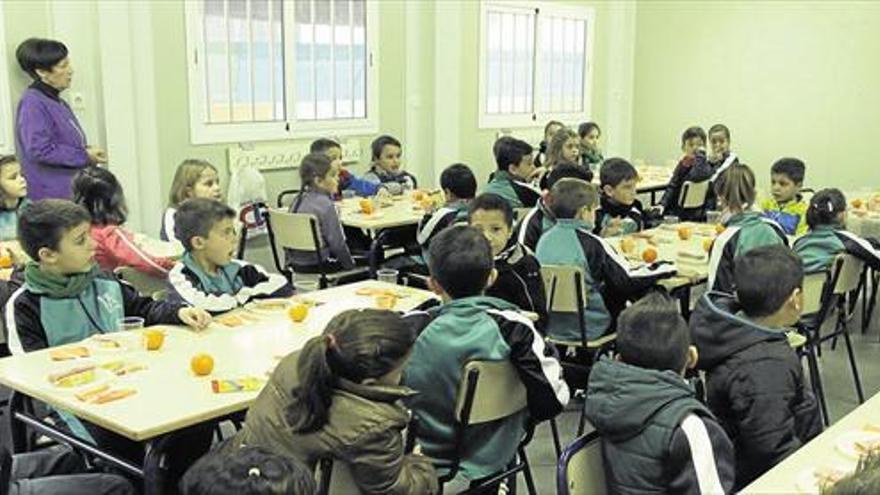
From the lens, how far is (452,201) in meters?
5.16

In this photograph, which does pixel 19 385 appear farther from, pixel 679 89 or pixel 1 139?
pixel 679 89

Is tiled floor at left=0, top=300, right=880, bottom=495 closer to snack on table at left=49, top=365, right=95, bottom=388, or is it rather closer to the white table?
the white table

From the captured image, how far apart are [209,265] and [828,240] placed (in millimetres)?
2879

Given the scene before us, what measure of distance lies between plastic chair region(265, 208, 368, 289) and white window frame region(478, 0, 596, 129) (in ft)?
13.4

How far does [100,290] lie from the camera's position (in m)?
3.14

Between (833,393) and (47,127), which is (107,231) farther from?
(833,393)

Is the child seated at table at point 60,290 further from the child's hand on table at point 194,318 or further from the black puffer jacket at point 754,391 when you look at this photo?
the black puffer jacket at point 754,391

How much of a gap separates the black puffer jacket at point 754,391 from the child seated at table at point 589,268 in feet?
4.32

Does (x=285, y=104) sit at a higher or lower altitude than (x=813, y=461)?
higher

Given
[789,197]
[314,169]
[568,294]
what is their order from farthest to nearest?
[789,197] < [314,169] < [568,294]

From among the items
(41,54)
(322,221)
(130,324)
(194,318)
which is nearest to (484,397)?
(194,318)

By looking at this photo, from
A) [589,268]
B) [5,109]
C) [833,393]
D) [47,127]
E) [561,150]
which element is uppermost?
[5,109]

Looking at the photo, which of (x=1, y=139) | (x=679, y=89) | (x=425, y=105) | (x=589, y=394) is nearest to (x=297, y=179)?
(x=425, y=105)

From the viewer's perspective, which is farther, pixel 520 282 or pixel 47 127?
pixel 47 127
